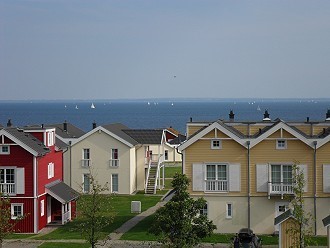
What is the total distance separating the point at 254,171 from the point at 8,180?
14.9m

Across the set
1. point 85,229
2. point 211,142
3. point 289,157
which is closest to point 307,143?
point 289,157

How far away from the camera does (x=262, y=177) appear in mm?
41062

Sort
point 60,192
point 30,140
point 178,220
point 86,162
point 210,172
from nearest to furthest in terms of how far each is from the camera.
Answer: point 178,220 → point 210,172 → point 30,140 → point 60,192 → point 86,162

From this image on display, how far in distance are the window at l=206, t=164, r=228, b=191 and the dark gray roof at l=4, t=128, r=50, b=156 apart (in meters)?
10.2

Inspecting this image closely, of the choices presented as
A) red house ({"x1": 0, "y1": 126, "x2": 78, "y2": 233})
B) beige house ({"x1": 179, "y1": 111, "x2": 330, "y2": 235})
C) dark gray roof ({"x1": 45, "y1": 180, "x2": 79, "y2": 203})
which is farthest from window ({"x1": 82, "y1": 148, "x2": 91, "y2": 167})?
beige house ({"x1": 179, "y1": 111, "x2": 330, "y2": 235})

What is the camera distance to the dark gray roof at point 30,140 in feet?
138

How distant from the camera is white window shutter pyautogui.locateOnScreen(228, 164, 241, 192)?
1628 inches

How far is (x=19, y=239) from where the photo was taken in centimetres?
4028

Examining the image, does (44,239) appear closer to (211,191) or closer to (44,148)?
(44,148)

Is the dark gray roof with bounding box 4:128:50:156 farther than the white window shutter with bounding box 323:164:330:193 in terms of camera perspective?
Yes

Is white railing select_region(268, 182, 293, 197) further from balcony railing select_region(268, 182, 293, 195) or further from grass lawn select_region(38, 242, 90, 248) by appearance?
grass lawn select_region(38, 242, 90, 248)

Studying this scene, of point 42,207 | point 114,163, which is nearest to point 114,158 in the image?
point 114,163

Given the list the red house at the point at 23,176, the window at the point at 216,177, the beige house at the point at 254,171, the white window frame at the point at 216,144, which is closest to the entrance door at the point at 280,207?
the beige house at the point at 254,171

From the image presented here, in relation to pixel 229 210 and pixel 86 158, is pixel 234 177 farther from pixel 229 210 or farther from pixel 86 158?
pixel 86 158
